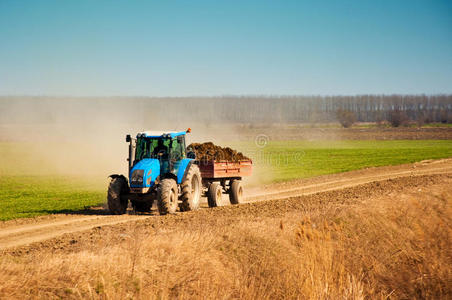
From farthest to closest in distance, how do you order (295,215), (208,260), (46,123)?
(46,123)
(295,215)
(208,260)

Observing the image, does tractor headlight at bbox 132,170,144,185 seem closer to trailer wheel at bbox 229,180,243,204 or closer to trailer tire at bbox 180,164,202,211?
trailer tire at bbox 180,164,202,211

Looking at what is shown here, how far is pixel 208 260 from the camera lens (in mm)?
10891

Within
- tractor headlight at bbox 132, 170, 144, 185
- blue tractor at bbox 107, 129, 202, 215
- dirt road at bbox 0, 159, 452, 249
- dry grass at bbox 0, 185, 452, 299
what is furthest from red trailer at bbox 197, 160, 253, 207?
dry grass at bbox 0, 185, 452, 299

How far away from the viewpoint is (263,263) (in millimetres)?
11500

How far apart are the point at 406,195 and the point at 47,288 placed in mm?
16020

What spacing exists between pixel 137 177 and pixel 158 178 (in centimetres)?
106

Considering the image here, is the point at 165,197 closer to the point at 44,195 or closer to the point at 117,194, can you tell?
the point at 117,194

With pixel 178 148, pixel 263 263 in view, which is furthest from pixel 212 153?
pixel 263 263

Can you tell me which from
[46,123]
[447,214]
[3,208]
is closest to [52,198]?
[3,208]

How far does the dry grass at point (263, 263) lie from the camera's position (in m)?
9.30

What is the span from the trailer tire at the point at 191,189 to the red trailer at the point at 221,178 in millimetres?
1048

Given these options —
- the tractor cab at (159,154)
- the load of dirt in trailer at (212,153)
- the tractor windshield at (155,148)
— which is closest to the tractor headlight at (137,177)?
the tractor cab at (159,154)

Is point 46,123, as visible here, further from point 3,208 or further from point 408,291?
point 408,291

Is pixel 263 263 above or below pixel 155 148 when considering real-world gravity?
below
